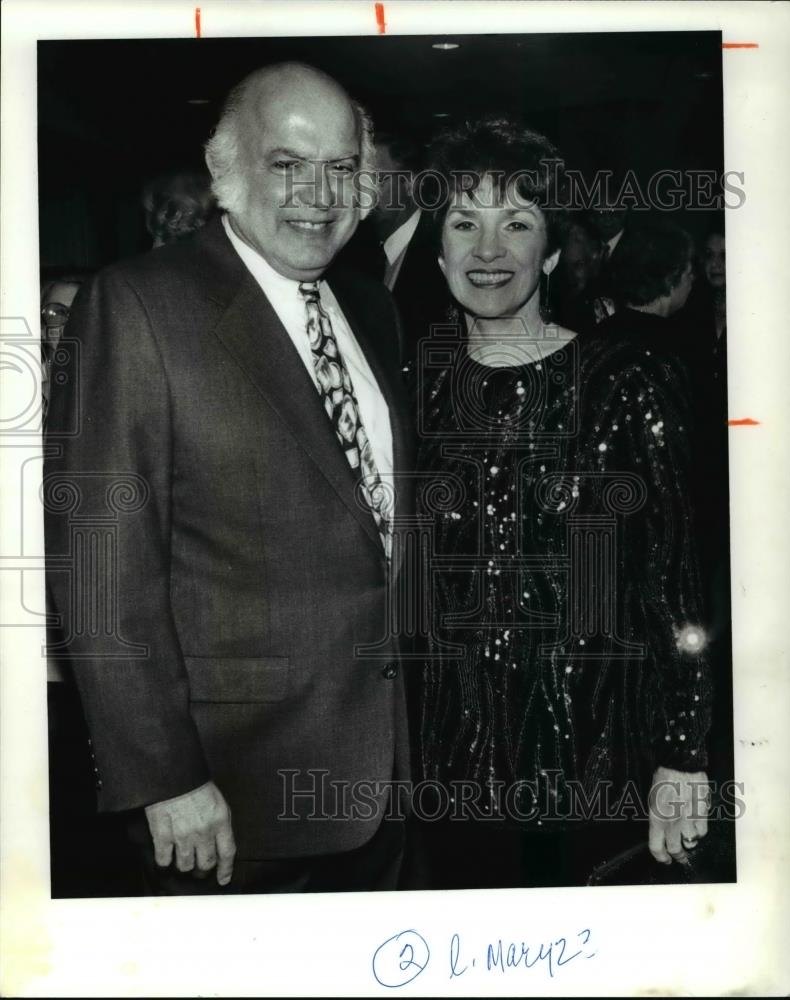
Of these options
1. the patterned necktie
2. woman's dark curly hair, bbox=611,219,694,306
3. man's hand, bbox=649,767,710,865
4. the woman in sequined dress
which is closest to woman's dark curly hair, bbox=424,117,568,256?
the woman in sequined dress

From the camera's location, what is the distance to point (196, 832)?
1609 millimetres

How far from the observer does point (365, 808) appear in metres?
1.63

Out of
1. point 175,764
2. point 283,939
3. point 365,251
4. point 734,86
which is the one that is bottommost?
point 283,939

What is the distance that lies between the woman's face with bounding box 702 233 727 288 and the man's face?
572mm

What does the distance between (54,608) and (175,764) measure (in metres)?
0.31

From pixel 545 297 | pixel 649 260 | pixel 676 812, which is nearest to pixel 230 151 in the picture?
pixel 545 297

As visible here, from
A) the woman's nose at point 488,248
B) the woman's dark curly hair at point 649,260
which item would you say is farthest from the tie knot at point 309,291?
the woman's dark curly hair at point 649,260

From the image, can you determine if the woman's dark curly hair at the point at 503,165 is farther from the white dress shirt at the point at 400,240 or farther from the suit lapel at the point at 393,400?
the suit lapel at the point at 393,400

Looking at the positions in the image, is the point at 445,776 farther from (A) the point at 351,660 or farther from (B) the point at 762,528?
(B) the point at 762,528

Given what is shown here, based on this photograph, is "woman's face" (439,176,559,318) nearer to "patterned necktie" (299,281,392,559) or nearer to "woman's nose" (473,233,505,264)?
"woman's nose" (473,233,505,264)

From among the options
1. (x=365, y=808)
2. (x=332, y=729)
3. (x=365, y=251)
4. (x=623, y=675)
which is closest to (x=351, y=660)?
(x=332, y=729)

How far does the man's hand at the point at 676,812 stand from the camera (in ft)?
5.50

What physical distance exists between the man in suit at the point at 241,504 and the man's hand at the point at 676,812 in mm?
448

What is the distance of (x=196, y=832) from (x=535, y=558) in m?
0.67
